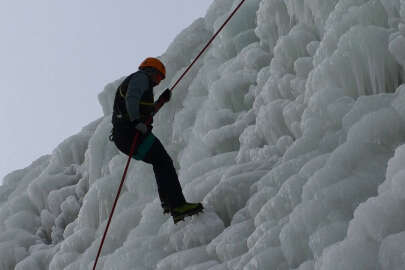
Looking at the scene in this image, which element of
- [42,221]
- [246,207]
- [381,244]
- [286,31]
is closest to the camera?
[381,244]

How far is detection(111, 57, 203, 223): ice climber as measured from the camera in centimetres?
636

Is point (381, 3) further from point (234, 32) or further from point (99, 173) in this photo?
point (99, 173)

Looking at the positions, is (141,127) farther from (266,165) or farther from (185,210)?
(266,165)

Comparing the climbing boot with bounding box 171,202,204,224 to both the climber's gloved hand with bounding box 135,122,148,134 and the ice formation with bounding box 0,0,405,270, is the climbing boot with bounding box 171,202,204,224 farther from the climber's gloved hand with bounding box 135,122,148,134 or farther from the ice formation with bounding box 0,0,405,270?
the climber's gloved hand with bounding box 135,122,148,134

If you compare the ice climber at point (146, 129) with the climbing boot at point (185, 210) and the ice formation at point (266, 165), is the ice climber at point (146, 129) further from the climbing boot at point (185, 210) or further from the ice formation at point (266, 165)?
the ice formation at point (266, 165)

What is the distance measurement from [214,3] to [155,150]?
7.48 metres

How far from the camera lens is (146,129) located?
20.9 ft

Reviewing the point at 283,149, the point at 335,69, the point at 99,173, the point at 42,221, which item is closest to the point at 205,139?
the point at 283,149

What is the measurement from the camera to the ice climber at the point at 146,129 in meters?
6.36

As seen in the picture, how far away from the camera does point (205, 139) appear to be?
846cm

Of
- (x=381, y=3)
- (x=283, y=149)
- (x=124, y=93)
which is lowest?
(x=283, y=149)

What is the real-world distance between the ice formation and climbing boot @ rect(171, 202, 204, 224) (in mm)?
96

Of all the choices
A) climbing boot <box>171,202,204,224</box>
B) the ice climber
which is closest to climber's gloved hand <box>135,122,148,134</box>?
the ice climber

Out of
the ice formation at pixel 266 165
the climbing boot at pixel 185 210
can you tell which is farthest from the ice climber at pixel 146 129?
the ice formation at pixel 266 165
